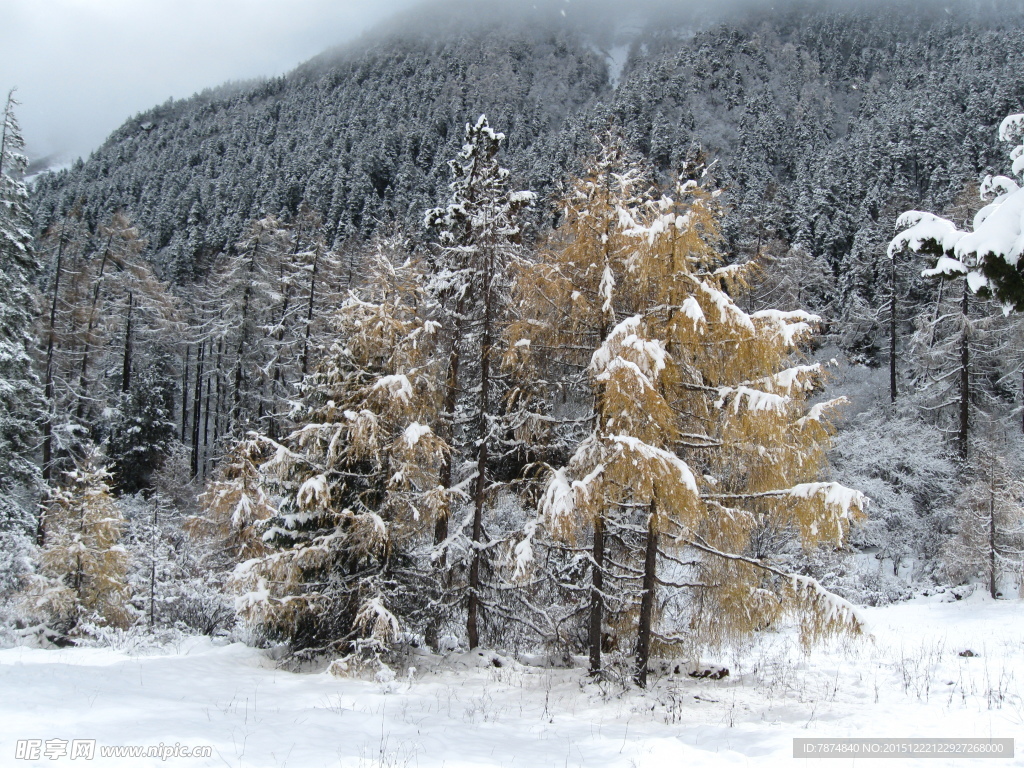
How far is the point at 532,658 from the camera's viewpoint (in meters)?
10.4

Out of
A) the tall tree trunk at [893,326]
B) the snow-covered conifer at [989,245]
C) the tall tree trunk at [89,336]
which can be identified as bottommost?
the snow-covered conifer at [989,245]

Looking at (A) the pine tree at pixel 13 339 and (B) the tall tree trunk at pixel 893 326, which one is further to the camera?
(B) the tall tree trunk at pixel 893 326

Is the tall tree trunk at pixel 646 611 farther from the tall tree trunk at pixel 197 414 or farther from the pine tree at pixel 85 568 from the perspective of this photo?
the tall tree trunk at pixel 197 414

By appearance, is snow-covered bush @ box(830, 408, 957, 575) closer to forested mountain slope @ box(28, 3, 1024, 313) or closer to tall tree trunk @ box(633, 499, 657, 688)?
forested mountain slope @ box(28, 3, 1024, 313)

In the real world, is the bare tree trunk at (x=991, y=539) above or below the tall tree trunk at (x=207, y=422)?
below

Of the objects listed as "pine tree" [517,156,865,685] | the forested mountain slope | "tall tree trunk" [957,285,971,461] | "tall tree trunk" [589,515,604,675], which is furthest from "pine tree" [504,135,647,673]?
"tall tree trunk" [957,285,971,461]

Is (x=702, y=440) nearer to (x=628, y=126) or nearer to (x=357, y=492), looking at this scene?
(x=357, y=492)

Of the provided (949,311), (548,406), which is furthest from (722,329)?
(949,311)

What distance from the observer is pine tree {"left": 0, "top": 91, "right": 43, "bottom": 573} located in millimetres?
16031

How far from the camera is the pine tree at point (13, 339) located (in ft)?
52.6

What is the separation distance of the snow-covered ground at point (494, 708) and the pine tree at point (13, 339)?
9.22 metres

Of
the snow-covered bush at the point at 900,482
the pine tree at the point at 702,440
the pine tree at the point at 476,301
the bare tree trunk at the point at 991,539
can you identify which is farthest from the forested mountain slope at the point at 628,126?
the snow-covered bush at the point at 900,482

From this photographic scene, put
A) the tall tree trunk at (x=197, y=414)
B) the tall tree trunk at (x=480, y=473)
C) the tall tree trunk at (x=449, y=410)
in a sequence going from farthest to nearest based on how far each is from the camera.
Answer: the tall tree trunk at (x=197, y=414) < the tall tree trunk at (x=449, y=410) < the tall tree trunk at (x=480, y=473)

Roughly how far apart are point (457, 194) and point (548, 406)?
4.87 metres
